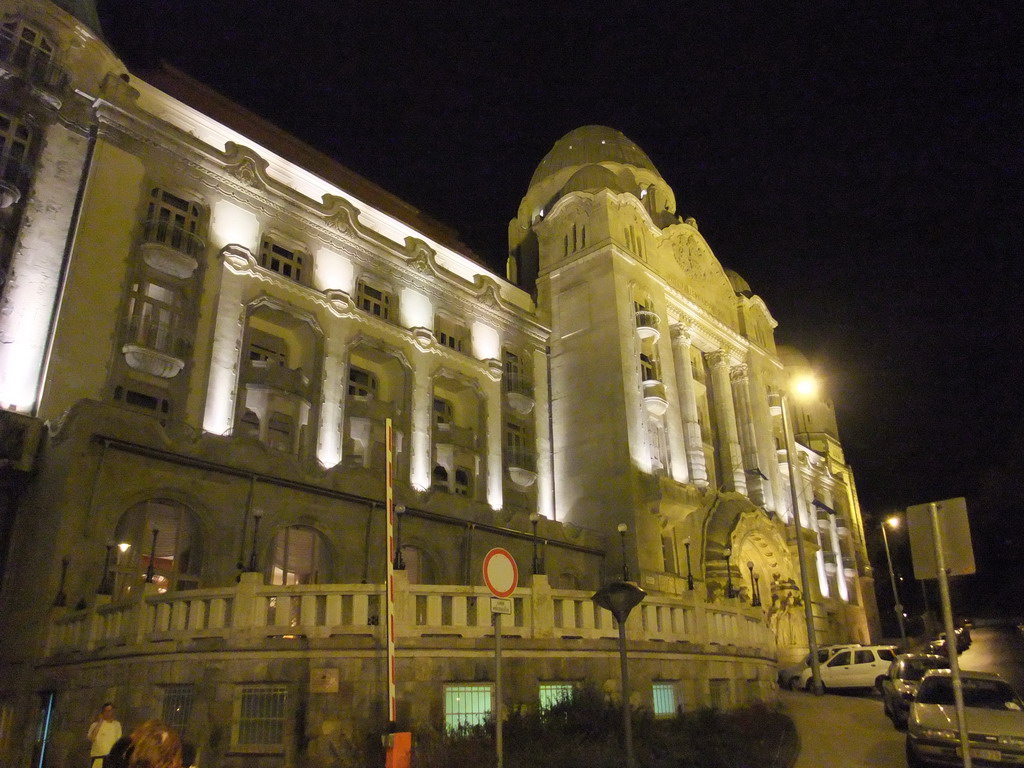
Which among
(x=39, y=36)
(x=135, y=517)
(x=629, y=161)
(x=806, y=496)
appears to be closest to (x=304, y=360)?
(x=135, y=517)

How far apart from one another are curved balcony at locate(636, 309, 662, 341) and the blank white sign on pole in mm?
31317

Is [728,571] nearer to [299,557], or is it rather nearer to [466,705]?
[299,557]

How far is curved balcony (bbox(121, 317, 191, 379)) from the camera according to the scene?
81.1ft

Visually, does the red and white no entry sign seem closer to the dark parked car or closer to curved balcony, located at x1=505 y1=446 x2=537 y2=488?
the dark parked car

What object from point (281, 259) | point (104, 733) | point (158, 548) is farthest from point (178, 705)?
point (281, 259)

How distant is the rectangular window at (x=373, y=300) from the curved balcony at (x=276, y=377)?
561 centimetres

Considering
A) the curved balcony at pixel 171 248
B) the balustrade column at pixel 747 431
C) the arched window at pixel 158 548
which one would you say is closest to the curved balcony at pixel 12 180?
the curved balcony at pixel 171 248

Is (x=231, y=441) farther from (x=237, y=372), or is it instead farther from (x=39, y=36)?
(x=39, y=36)

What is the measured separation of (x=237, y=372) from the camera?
27641mm

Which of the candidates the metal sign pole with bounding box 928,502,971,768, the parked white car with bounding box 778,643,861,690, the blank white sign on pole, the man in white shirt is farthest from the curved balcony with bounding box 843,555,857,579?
the man in white shirt

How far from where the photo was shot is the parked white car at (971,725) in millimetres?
12711

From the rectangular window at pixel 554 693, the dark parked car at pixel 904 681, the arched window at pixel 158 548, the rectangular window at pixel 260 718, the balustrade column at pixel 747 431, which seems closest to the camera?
the rectangular window at pixel 260 718

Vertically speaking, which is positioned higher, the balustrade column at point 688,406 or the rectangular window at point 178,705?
the balustrade column at point 688,406

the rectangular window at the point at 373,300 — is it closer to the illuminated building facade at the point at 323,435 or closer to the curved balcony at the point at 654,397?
the illuminated building facade at the point at 323,435
